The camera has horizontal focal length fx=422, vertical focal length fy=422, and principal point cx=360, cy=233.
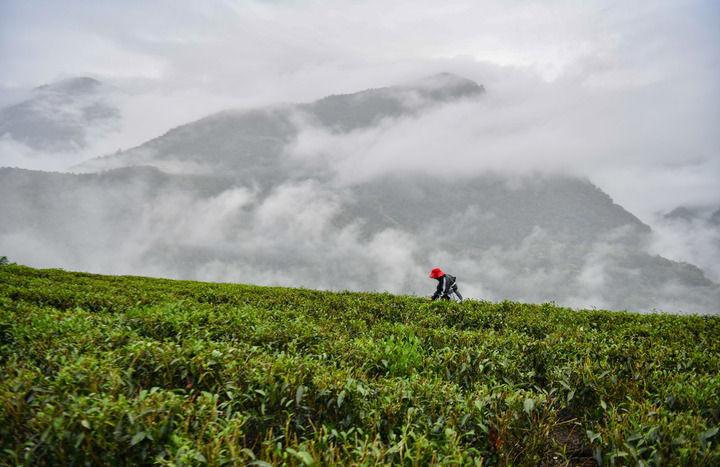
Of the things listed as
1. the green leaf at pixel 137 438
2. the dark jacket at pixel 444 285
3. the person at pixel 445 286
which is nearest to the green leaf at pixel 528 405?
the green leaf at pixel 137 438

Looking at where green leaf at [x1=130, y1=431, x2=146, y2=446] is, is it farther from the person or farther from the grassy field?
the person

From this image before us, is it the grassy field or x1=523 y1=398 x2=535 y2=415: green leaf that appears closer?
the grassy field

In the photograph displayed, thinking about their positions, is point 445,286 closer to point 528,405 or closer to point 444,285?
point 444,285

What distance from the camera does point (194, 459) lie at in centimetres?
333

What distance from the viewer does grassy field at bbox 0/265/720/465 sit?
3678 mm

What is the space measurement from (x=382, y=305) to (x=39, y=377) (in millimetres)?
10696

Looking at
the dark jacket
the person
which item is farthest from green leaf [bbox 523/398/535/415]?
the dark jacket

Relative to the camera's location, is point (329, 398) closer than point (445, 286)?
Yes

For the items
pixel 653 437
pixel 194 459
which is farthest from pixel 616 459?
pixel 194 459

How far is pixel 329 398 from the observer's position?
487 cm

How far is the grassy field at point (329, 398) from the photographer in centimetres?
368

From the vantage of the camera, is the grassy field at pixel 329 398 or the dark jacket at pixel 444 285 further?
the dark jacket at pixel 444 285

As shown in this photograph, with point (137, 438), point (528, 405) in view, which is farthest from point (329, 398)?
point (528, 405)

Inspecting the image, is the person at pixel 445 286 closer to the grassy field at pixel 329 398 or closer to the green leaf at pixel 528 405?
the grassy field at pixel 329 398
